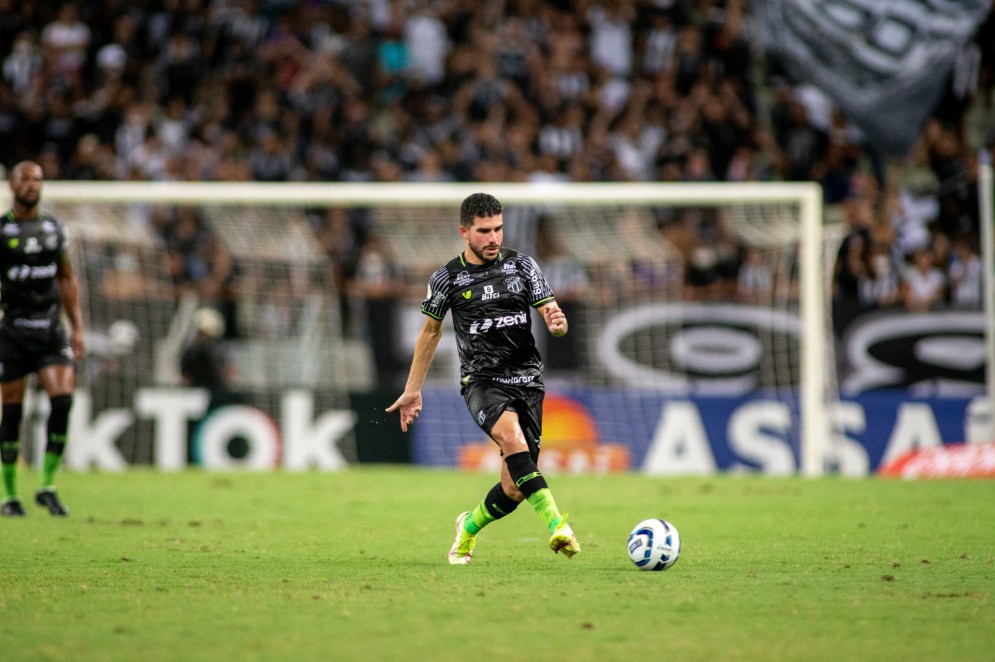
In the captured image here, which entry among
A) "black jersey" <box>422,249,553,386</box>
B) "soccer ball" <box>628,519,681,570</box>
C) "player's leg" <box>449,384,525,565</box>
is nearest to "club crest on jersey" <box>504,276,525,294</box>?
"black jersey" <box>422,249,553,386</box>

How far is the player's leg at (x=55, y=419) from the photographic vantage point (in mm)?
11359

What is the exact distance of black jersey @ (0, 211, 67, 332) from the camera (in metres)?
11.1

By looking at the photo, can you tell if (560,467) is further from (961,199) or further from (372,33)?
(372,33)

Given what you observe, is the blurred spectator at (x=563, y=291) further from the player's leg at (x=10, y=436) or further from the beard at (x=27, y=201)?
the beard at (x=27, y=201)

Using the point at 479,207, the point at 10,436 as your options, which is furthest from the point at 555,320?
the point at 10,436

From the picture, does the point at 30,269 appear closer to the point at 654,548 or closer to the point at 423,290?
the point at 654,548

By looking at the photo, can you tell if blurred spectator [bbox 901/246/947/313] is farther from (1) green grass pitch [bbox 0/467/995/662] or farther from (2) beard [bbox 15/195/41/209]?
(2) beard [bbox 15/195/41/209]

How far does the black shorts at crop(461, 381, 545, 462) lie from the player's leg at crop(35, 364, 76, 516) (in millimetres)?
4784

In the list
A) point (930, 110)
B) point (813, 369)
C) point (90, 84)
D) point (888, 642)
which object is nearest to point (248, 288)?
point (90, 84)

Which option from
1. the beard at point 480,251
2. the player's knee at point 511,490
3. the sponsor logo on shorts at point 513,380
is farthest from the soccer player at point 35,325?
the player's knee at point 511,490

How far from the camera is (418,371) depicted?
322 inches

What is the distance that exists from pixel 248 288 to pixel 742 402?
23.1 feet

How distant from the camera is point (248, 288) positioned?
18.9m

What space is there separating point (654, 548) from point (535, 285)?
170 centimetres
